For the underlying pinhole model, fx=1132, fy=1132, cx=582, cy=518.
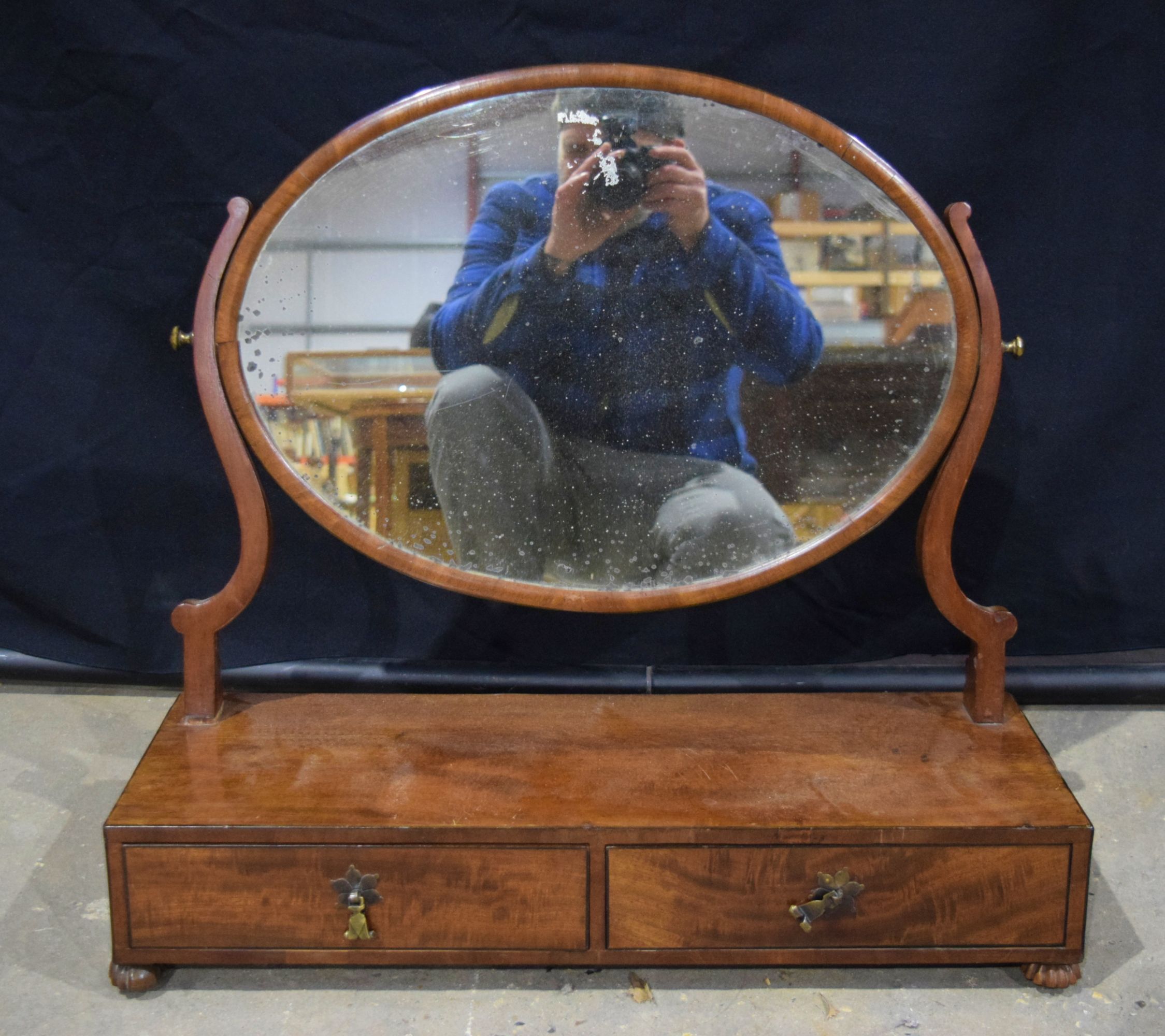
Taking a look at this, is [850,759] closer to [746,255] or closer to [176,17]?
[746,255]

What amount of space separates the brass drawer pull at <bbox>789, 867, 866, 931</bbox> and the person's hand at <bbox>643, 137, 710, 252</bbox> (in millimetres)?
672

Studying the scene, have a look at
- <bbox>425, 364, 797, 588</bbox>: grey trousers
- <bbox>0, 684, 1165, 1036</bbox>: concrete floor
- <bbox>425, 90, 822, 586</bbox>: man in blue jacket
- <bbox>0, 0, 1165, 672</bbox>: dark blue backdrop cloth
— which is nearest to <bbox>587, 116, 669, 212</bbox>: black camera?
<bbox>425, 90, 822, 586</bbox>: man in blue jacket

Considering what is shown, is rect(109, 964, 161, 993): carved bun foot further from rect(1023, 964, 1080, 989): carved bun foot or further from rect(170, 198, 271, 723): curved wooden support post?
rect(1023, 964, 1080, 989): carved bun foot

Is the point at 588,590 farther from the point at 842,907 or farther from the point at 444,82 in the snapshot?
the point at 444,82

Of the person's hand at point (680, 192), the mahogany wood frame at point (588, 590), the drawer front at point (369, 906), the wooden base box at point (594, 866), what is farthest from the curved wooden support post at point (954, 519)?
the drawer front at point (369, 906)

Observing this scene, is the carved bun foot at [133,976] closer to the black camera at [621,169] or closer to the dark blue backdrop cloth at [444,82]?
the dark blue backdrop cloth at [444,82]

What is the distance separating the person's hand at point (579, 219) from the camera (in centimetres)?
119

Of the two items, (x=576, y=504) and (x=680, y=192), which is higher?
(x=680, y=192)

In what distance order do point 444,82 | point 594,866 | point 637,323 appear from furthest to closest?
point 444,82 → point 637,323 → point 594,866

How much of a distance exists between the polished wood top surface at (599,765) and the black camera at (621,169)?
0.60m

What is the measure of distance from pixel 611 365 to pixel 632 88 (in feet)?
0.94

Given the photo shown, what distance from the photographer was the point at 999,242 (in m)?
1.50

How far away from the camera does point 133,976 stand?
1161 millimetres

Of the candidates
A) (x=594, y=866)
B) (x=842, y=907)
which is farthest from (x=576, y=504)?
(x=842, y=907)
